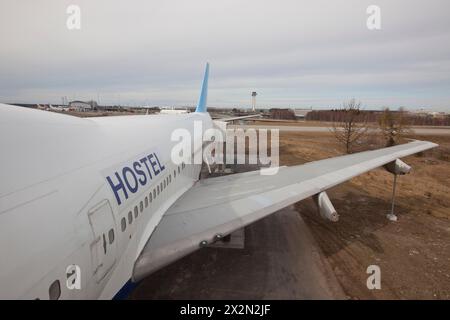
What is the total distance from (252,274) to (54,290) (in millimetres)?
6501

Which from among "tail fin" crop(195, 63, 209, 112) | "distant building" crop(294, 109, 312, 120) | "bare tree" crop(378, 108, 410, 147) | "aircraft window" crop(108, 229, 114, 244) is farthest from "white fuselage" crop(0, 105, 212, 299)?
"distant building" crop(294, 109, 312, 120)

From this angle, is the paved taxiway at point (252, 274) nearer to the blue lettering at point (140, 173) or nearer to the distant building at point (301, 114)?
the blue lettering at point (140, 173)

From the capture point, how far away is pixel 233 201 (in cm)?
838

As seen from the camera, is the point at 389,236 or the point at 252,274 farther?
the point at 389,236

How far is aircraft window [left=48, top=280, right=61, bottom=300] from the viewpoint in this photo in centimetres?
319

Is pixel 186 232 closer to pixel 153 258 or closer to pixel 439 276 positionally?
pixel 153 258

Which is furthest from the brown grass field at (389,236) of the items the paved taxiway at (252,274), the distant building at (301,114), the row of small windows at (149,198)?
the distant building at (301,114)

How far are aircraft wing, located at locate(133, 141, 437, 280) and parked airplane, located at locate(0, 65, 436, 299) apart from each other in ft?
0.10

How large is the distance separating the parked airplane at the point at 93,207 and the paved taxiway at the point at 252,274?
7.04 feet

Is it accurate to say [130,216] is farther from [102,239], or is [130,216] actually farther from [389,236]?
[389,236]

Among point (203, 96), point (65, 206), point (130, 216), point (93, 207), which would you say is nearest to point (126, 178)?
point (130, 216)

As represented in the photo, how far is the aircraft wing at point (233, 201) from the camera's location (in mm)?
5941

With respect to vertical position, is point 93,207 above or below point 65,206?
below
